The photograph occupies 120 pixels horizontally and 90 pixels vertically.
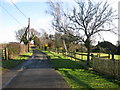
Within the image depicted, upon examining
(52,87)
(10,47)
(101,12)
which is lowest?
(52,87)

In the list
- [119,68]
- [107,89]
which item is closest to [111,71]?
[119,68]

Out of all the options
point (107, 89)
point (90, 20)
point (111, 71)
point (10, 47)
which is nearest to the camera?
point (107, 89)

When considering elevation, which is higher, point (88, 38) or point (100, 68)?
point (88, 38)

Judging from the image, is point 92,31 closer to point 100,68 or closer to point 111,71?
point 100,68

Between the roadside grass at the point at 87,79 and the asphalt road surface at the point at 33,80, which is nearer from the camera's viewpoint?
the roadside grass at the point at 87,79

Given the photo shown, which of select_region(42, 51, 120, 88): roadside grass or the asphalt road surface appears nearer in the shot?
select_region(42, 51, 120, 88): roadside grass

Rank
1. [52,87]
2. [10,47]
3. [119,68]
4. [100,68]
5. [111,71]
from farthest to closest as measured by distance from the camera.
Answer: [10,47] → [100,68] → [111,71] → [119,68] → [52,87]

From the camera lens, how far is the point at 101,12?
18547mm

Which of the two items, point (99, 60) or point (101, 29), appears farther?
point (101, 29)

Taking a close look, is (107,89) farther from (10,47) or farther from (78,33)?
(10,47)

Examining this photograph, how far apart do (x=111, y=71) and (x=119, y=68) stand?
0.96 meters

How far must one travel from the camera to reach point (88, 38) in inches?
751

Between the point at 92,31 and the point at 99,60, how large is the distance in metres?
A: 6.84

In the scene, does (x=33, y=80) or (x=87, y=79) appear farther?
(x=87, y=79)
